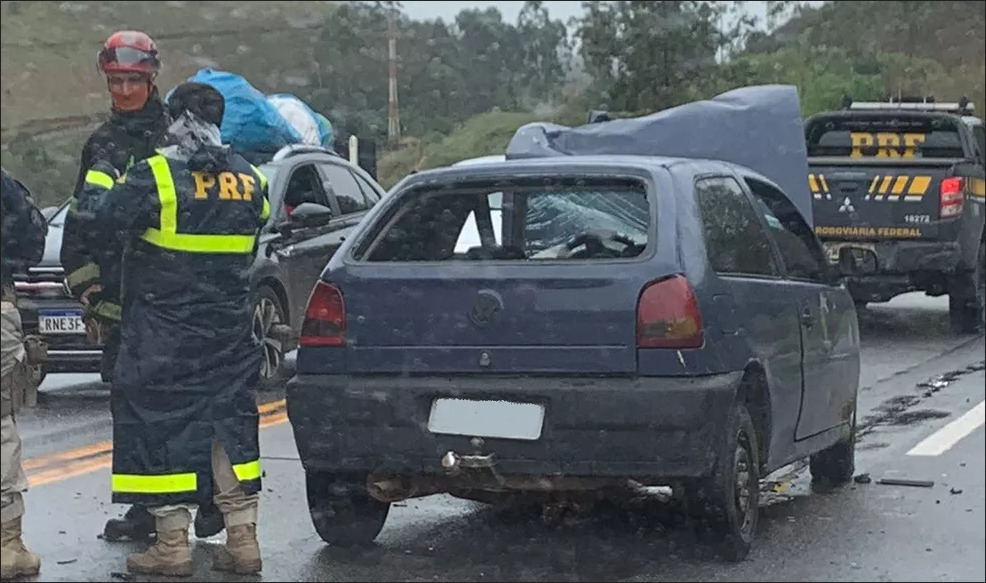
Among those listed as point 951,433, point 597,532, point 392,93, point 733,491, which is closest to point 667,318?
point 733,491

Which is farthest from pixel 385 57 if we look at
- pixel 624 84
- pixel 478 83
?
pixel 624 84

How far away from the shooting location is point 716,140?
1326 centimetres

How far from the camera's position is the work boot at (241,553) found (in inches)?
222

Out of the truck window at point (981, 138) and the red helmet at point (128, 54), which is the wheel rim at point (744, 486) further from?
the truck window at point (981, 138)

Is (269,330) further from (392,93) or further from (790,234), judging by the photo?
(392,93)

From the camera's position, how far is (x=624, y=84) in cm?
3091

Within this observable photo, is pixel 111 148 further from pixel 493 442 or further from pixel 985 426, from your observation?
pixel 985 426

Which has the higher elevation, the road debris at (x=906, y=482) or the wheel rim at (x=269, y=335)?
the wheel rim at (x=269, y=335)

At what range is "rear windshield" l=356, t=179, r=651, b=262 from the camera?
19.6ft

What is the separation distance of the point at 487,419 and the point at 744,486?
39.9 inches

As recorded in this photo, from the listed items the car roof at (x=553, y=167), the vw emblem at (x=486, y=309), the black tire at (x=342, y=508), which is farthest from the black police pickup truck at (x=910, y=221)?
the vw emblem at (x=486, y=309)

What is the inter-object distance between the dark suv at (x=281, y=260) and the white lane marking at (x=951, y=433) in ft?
11.6

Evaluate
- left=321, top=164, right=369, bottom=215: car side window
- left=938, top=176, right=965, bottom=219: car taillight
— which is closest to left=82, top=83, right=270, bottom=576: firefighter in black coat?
left=321, top=164, right=369, bottom=215: car side window

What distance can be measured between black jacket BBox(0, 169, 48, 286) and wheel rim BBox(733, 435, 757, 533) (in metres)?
2.47
